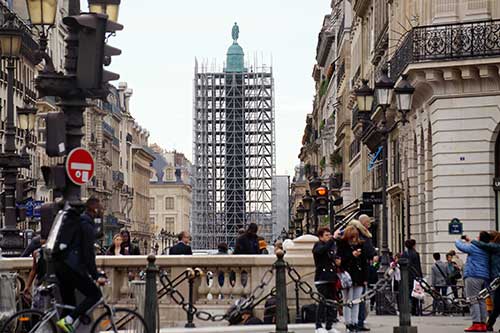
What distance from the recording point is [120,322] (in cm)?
1625

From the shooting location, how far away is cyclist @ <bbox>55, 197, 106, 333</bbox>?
51.9ft

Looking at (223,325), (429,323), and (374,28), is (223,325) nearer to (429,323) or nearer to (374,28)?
(429,323)

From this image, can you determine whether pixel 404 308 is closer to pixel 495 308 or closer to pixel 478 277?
pixel 478 277

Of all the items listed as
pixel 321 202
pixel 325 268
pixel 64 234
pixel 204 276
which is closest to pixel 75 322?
pixel 64 234

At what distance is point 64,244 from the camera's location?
1580 centimetres

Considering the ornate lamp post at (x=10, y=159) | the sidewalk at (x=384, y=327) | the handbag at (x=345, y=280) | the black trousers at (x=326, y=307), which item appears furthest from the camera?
the ornate lamp post at (x=10, y=159)

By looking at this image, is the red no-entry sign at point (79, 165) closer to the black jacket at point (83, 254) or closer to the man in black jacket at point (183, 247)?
the black jacket at point (83, 254)

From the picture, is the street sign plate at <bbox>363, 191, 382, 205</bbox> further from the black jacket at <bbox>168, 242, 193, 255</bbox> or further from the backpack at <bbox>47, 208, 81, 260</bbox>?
the backpack at <bbox>47, 208, 81, 260</bbox>

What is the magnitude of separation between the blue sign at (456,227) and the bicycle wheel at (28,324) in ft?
67.8

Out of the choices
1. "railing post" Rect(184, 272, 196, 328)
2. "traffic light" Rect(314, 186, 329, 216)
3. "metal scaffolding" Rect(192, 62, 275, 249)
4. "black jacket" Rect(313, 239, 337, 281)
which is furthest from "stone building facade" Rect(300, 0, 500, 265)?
"metal scaffolding" Rect(192, 62, 275, 249)

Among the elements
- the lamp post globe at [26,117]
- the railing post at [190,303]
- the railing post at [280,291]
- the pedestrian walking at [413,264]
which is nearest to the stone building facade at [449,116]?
the pedestrian walking at [413,264]

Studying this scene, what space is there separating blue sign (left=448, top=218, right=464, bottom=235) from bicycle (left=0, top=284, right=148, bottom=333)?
20459mm

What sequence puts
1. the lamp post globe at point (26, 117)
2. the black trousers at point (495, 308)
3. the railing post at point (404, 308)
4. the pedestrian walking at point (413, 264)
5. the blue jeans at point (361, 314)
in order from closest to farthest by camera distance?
1. the railing post at point (404, 308)
2. the black trousers at point (495, 308)
3. the blue jeans at point (361, 314)
4. the pedestrian walking at point (413, 264)
5. the lamp post globe at point (26, 117)

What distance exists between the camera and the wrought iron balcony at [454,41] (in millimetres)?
36125
